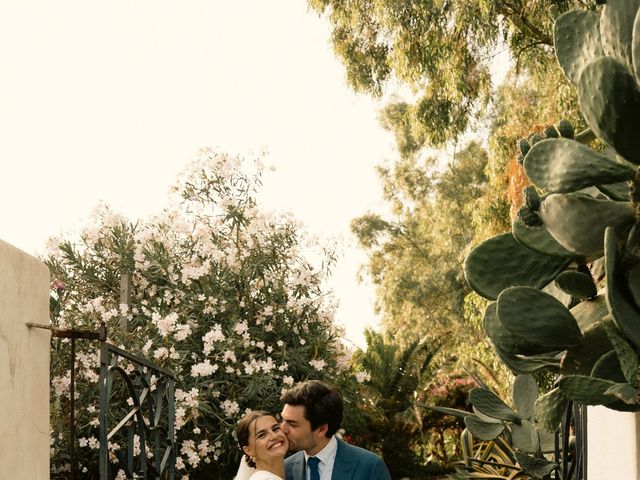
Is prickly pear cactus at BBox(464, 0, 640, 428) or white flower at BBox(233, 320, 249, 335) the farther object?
white flower at BBox(233, 320, 249, 335)

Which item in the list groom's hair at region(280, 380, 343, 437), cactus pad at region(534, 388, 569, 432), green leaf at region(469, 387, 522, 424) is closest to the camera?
cactus pad at region(534, 388, 569, 432)

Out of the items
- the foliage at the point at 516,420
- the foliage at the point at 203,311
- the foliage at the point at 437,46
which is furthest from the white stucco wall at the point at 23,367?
the foliage at the point at 437,46

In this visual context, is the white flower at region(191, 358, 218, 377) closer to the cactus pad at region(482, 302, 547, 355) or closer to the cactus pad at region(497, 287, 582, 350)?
the cactus pad at region(482, 302, 547, 355)

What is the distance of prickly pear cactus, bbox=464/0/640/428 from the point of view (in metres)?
1.02

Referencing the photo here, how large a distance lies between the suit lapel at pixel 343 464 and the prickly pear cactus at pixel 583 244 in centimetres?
387

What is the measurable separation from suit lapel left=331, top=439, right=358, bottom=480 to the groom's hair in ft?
0.40

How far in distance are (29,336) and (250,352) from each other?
724 cm

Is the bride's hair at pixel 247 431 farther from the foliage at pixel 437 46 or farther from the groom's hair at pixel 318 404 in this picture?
the foliage at pixel 437 46

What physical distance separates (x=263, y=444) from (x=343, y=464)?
0.47 m

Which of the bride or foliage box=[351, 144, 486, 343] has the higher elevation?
foliage box=[351, 144, 486, 343]

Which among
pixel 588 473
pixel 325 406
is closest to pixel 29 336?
pixel 588 473

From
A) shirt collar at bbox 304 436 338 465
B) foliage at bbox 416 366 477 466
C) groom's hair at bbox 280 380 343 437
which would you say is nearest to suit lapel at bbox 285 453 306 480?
shirt collar at bbox 304 436 338 465

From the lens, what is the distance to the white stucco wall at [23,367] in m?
2.90

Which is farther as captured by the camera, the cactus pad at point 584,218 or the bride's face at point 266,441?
the bride's face at point 266,441
